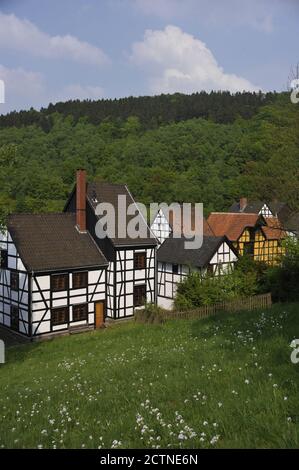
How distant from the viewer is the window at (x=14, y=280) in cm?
2725

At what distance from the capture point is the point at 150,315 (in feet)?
87.2

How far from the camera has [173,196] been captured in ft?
243

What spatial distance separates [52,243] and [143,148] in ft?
201

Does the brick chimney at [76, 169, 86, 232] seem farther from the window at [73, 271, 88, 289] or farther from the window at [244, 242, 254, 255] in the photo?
the window at [244, 242, 254, 255]

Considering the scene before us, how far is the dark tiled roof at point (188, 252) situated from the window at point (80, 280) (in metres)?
7.90

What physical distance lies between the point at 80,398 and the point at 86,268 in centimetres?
1959

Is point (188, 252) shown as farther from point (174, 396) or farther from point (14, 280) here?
point (174, 396)

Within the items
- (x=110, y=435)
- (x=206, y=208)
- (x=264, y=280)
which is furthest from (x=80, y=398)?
(x=206, y=208)

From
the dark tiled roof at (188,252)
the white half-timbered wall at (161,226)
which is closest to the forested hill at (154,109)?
the white half-timbered wall at (161,226)

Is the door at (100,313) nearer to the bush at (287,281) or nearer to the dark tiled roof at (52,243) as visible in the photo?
the dark tiled roof at (52,243)

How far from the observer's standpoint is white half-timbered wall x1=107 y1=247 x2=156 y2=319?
2988 cm

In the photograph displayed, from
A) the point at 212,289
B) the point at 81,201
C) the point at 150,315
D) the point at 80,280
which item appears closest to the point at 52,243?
the point at 80,280

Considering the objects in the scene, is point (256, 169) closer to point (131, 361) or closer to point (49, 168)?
point (131, 361)

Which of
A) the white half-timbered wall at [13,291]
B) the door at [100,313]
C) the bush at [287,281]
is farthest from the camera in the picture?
the door at [100,313]
